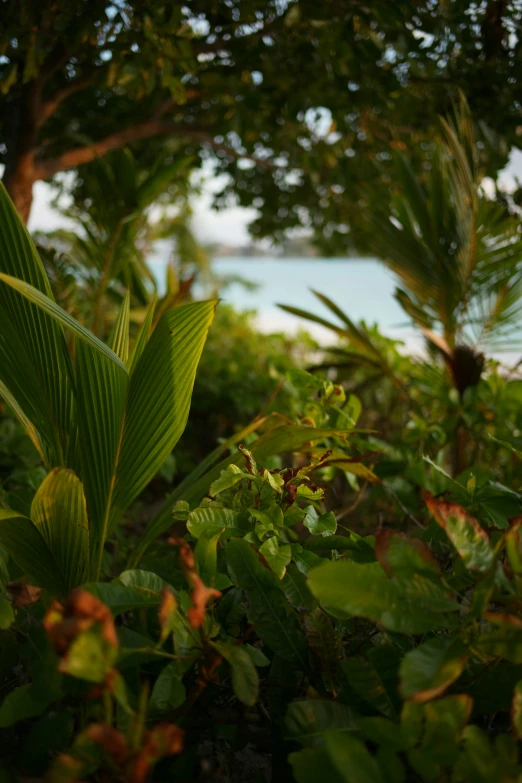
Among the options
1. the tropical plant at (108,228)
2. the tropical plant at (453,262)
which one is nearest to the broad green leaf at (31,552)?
the tropical plant at (453,262)

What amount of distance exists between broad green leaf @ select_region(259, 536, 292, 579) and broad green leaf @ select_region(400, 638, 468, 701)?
8.1 inches

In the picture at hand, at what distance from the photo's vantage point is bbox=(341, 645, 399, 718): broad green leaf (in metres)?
0.69

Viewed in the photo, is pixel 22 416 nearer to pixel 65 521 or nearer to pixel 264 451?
pixel 65 521

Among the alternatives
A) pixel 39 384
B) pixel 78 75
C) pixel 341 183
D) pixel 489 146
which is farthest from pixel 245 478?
pixel 341 183

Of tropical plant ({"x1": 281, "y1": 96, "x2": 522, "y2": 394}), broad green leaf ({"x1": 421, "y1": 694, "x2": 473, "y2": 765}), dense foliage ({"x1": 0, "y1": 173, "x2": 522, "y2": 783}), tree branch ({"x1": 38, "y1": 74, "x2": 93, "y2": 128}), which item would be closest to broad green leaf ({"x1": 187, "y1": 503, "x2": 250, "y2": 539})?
dense foliage ({"x1": 0, "y1": 173, "x2": 522, "y2": 783})

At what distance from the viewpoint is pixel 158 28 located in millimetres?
1582

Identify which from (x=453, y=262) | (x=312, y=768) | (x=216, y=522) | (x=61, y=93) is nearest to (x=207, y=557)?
(x=216, y=522)

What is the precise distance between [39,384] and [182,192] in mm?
3647

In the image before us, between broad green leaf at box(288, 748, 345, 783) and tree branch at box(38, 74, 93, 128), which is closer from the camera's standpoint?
broad green leaf at box(288, 748, 345, 783)

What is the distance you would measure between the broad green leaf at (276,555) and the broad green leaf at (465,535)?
209mm

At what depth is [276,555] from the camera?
78 cm

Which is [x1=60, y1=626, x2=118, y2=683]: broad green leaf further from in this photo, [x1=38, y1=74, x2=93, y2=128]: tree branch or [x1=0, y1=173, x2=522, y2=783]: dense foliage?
[x1=38, y1=74, x2=93, y2=128]: tree branch

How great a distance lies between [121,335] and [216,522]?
1.33 ft

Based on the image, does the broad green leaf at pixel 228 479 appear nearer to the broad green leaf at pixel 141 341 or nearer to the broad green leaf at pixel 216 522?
the broad green leaf at pixel 216 522
